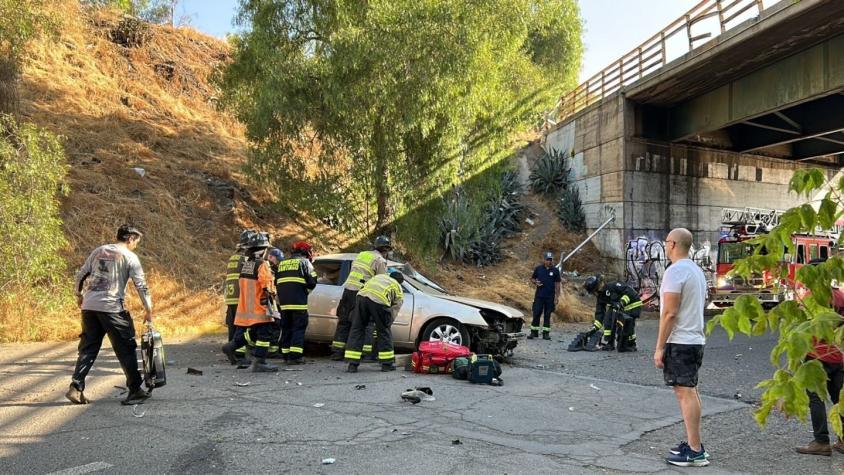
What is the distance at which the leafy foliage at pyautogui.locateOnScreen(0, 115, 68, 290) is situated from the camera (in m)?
9.00

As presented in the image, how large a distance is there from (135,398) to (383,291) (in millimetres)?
3050

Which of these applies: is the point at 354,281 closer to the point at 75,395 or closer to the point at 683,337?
the point at 75,395

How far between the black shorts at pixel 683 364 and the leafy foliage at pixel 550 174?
19.7 meters

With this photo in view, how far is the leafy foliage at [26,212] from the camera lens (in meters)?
9.00

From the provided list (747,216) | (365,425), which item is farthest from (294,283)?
(747,216)

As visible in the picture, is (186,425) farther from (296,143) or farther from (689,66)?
(689,66)

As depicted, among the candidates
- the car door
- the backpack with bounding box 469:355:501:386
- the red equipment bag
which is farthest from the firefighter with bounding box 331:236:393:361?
the backpack with bounding box 469:355:501:386

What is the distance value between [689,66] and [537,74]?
4.86 metres

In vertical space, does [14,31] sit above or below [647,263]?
above

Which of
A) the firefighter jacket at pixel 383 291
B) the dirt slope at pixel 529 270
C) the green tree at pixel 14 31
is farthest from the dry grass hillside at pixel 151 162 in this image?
the firefighter jacket at pixel 383 291

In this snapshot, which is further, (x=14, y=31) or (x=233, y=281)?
(x=14, y=31)

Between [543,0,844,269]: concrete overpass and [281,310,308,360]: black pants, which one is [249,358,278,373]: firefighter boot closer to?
[281,310,308,360]: black pants

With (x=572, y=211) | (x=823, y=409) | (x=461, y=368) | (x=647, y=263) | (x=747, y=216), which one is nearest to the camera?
(x=823, y=409)

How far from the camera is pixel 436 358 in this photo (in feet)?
24.2
